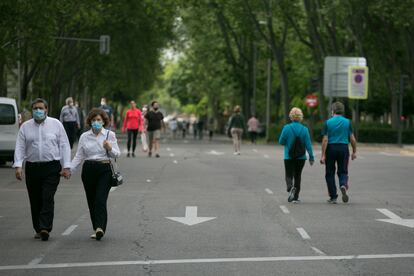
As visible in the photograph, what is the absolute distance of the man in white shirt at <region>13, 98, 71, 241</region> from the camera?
12148 mm

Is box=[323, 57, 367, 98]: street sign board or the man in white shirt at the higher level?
box=[323, 57, 367, 98]: street sign board

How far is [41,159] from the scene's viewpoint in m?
12.2

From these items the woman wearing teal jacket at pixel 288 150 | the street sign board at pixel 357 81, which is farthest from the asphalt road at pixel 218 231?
the street sign board at pixel 357 81

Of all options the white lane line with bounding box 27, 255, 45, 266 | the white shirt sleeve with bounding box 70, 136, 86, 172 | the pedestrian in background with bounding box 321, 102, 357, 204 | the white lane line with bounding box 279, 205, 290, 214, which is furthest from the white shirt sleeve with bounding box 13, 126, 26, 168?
the pedestrian in background with bounding box 321, 102, 357, 204

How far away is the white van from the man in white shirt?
48.2 feet

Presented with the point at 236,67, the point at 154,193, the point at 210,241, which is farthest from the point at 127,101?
the point at 210,241

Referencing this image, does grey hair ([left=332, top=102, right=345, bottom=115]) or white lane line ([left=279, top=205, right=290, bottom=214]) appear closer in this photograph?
white lane line ([left=279, top=205, right=290, bottom=214])

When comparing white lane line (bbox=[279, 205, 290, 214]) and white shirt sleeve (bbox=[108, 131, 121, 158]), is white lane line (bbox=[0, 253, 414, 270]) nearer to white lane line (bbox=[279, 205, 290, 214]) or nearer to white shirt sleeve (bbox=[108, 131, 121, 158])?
white shirt sleeve (bbox=[108, 131, 121, 158])

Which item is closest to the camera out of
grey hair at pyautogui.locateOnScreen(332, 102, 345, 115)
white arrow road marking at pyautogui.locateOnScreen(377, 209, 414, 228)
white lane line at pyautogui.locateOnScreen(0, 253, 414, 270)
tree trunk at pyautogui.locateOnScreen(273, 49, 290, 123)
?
white lane line at pyautogui.locateOnScreen(0, 253, 414, 270)

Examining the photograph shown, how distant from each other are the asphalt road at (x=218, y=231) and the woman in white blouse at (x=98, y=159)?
37cm

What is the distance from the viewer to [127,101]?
9025 cm

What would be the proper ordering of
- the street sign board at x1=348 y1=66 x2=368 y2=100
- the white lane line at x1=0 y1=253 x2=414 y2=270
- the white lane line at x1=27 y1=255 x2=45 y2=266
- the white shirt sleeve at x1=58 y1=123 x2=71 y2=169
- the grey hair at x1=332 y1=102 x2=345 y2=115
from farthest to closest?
the street sign board at x1=348 y1=66 x2=368 y2=100 → the grey hair at x1=332 y1=102 x2=345 y2=115 → the white shirt sleeve at x1=58 y1=123 x2=71 y2=169 → the white lane line at x1=27 y1=255 x2=45 y2=266 → the white lane line at x1=0 y1=253 x2=414 y2=270

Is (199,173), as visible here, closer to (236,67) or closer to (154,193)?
(154,193)

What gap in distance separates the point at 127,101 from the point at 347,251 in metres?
79.6
